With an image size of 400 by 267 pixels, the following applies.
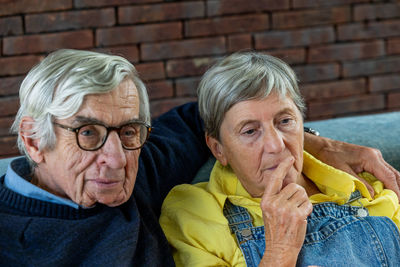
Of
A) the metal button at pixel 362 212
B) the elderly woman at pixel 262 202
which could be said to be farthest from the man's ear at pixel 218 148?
the metal button at pixel 362 212

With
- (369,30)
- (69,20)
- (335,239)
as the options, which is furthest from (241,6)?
(335,239)

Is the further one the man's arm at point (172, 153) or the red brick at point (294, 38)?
the red brick at point (294, 38)

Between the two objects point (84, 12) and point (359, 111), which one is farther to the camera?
point (359, 111)

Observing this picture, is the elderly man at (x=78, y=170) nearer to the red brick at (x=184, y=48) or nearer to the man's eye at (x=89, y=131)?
the man's eye at (x=89, y=131)

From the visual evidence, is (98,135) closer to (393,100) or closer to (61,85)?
(61,85)

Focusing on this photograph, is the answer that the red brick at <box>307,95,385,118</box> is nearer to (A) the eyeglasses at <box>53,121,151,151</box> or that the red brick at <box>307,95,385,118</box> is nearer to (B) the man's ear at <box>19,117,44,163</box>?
(A) the eyeglasses at <box>53,121,151,151</box>

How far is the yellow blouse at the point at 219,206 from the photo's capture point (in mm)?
1595

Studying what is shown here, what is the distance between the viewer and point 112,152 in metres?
1.41

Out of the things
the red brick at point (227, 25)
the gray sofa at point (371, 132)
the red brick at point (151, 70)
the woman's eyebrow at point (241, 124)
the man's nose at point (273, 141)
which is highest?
the red brick at point (227, 25)

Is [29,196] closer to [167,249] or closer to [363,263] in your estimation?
[167,249]

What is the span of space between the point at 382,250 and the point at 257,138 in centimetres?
52

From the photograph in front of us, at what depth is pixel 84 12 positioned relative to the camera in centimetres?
269

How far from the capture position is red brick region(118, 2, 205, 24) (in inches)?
108

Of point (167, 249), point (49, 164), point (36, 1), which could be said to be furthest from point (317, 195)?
point (36, 1)
